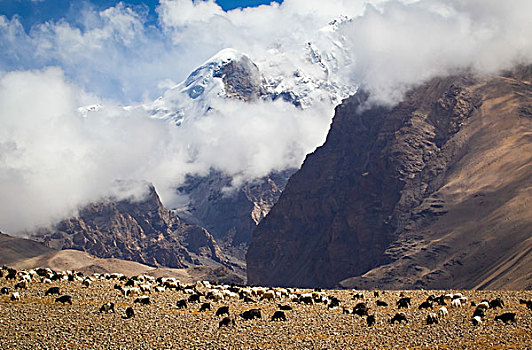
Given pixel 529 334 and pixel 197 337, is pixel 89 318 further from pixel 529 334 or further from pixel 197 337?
pixel 529 334

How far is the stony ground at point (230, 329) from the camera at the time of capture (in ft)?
130

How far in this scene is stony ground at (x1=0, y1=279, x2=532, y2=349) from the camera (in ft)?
130

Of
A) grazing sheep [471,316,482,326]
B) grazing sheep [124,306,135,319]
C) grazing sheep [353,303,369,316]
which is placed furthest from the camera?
grazing sheep [353,303,369,316]

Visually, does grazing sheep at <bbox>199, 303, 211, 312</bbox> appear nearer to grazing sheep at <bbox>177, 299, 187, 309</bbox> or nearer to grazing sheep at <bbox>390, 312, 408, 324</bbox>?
grazing sheep at <bbox>177, 299, 187, 309</bbox>

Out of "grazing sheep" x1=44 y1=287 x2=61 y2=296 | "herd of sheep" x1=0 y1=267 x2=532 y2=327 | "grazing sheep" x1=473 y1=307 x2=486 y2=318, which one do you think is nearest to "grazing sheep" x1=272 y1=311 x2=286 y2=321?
"herd of sheep" x1=0 y1=267 x2=532 y2=327

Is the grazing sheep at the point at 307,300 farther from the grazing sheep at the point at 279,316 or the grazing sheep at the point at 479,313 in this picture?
the grazing sheep at the point at 479,313

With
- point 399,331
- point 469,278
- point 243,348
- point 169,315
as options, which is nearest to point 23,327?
point 169,315

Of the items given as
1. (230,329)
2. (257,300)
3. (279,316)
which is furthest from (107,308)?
(257,300)

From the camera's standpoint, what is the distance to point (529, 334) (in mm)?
40344

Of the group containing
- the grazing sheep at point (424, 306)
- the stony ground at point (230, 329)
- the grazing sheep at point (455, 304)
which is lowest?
the stony ground at point (230, 329)

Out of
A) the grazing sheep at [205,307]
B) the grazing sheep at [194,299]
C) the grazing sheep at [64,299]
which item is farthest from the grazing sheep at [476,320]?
the grazing sheep at [64,299]

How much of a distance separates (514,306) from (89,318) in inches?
→ 1283

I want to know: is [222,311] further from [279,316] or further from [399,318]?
[399,318]

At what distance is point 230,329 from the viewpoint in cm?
4484
